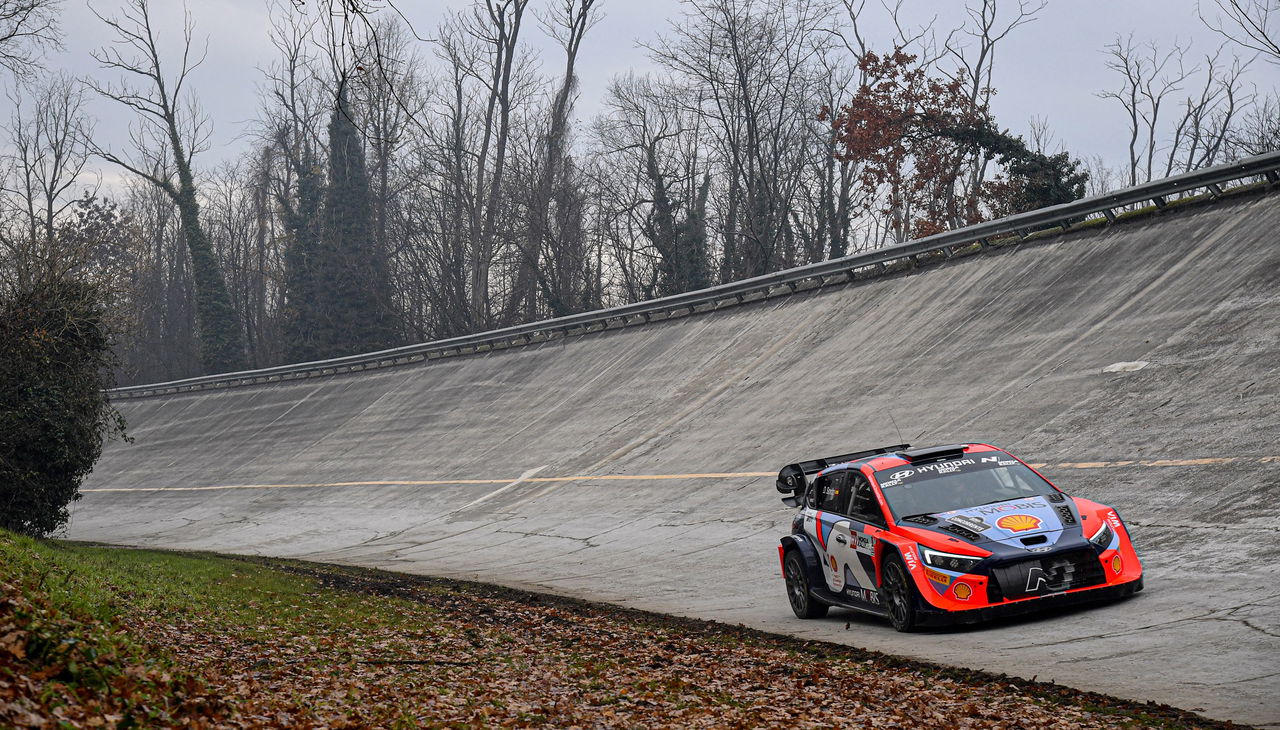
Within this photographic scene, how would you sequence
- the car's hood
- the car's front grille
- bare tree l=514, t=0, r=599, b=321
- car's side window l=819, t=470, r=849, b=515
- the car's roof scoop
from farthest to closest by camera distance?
bare tree l=514, t=0, r=599, b=321 < car's side window l=819, t=470, r=849, b=515 < the car's roof scoop < the car's hood < the car's front grille

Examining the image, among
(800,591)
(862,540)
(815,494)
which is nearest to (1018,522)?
(862,540)

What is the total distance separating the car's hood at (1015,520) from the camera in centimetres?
1044

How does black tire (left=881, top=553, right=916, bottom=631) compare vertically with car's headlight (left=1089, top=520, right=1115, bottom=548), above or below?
below

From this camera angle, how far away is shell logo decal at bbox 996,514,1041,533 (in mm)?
10508

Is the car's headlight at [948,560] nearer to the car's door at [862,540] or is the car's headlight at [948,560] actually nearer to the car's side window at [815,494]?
the car's door at [862,540]

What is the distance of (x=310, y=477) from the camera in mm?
36812

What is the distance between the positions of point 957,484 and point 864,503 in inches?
35.7

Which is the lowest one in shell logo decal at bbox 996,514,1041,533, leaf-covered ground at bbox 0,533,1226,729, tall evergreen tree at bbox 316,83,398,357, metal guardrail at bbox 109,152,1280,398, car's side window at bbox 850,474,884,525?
leaf-covered ground at bbox 0,533,1226,729

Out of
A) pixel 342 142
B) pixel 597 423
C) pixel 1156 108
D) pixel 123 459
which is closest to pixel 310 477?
pixel 597 423

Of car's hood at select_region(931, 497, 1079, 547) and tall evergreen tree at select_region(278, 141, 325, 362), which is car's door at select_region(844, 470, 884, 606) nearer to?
car's hood at select_region(931, 497, 1079, 547)

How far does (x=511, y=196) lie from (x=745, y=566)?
52485 mm

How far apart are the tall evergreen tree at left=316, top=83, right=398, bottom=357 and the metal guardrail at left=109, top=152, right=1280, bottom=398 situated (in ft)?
46.5

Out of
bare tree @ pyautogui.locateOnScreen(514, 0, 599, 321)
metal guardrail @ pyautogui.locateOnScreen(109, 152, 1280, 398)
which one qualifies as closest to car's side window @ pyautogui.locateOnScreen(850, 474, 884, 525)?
metal guardrail @ pyautogui.locateOnScreen(109, 152, 1280, 398)

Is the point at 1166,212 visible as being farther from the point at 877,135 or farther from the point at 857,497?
the point at 877,135
